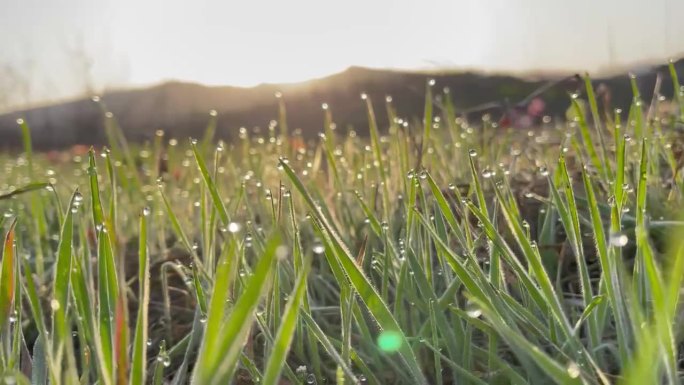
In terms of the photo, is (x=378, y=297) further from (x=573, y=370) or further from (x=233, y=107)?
(x=233, y=107)

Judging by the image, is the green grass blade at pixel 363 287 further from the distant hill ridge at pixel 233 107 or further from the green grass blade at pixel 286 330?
the distant hill ridge at pixel 233 107

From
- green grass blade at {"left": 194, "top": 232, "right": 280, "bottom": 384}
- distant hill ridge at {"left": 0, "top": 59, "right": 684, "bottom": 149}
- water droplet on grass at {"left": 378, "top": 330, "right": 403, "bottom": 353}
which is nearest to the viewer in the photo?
green grass blade at {"left": 194, "top": 232, "right": 280, "bottom": 384}

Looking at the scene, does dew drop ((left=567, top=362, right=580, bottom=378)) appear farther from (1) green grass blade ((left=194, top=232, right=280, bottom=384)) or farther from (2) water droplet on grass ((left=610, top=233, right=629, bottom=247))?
(1) green grass blade ((left=194, top=232, right=280, bottom=384))

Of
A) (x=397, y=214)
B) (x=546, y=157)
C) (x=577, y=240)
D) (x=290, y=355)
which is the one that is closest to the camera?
(x=577, y=240)

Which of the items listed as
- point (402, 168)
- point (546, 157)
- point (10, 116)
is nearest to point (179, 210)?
point (402, 168)

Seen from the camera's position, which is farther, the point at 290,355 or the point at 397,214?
the point at 397,214

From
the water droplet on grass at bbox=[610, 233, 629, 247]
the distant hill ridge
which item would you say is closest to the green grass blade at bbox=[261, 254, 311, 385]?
the water droplet on grass at bbox=[610, 233, 629, 247]

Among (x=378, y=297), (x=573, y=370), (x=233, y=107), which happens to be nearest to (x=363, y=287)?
(x=378, y=297)

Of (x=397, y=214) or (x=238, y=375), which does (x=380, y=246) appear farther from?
(x=238, y=375)
